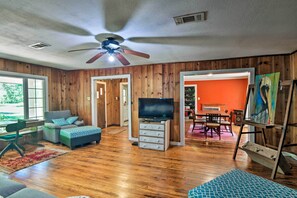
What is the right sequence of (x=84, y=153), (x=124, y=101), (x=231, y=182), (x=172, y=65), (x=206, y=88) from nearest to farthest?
1. (x=231, y=182)
2. (x=84, y=153)
3. (x=172, y=65)
4. (x=124, y=101)
5. (x=206, y=88)

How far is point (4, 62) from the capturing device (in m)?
4.06

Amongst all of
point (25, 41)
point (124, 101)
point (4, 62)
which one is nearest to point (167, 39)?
point (25, 41)

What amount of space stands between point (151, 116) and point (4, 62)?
13.5 feet

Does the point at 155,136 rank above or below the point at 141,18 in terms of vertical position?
below

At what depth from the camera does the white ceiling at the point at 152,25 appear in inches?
66.9

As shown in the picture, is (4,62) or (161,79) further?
(161,79)

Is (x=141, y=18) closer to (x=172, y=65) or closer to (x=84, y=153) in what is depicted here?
(x=172, y=65)

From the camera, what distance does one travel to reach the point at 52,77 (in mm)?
5383

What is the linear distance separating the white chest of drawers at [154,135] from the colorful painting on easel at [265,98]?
2052 millimetres

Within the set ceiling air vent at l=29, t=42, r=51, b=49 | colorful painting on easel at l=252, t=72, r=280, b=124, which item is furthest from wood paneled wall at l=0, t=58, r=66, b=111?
colorful painting on easel at l=252, t=72, r=280, b=124

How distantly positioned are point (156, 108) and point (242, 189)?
3.12 m

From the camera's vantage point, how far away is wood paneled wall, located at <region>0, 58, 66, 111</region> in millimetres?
4361

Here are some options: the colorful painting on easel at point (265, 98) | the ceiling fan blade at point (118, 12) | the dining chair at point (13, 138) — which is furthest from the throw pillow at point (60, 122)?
the colorful painting on easel at point (265, 98)

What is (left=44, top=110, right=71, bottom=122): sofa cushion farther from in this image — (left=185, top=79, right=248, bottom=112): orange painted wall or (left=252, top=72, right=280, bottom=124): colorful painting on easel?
(left=185, top=79, right=248, bottom=112): orange painted wall
